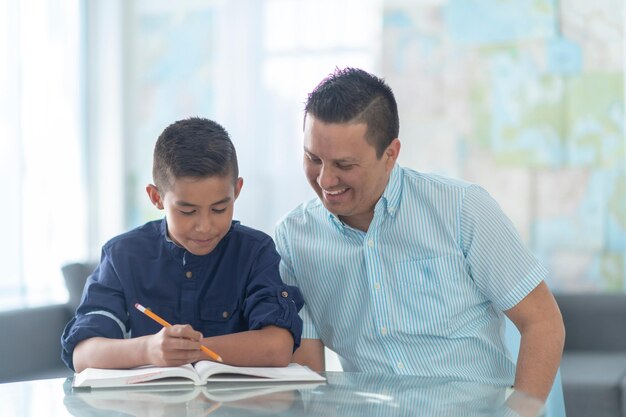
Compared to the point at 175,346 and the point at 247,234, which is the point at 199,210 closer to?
the point at 247,234

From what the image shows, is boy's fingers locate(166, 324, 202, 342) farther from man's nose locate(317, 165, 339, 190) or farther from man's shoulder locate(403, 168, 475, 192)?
man's shoulder locate(403, 168, 475, 192)

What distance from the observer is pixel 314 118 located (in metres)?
1.76

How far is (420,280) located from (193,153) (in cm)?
53

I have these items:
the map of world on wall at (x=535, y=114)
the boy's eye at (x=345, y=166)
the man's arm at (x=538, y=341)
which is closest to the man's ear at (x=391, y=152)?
the boy's eye at (x=345, y=166)

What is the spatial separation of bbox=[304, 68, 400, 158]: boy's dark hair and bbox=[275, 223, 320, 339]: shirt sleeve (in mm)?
285

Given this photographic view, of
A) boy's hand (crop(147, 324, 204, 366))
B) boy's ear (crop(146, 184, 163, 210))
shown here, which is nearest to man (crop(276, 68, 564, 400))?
boy's ear (crop(146, 184, 163, 210))

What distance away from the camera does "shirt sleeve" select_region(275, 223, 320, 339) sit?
73.8 inches

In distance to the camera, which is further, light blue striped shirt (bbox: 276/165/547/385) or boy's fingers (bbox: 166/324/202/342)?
light blue striped shirt (bbox: 276/165/547/385)

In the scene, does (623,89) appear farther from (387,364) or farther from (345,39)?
(387,364)

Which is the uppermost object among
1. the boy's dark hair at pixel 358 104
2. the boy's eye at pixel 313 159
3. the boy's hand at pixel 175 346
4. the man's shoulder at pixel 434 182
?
the boy's dark hair at pixel 358 104

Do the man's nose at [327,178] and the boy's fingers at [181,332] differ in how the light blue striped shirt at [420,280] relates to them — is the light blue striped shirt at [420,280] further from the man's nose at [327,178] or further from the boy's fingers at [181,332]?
the boy's fingers at [181,332]

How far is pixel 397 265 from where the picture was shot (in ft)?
6.04

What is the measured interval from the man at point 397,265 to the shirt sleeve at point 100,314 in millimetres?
376

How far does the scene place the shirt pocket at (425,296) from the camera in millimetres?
1815
